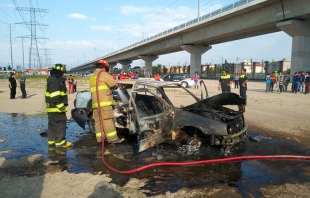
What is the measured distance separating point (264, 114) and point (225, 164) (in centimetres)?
598

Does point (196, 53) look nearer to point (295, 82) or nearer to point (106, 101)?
point (295, 82)

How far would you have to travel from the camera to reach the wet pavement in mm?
3697

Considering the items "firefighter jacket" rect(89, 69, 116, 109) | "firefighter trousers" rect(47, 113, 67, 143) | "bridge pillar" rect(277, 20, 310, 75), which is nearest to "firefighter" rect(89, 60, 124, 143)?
"firefighter jacket" rect(89, 69, 116, 109)

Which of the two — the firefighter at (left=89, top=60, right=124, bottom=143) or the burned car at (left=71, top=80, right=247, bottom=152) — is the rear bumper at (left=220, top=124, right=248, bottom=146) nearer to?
the burned car at (left=71, top=80, right=247, bottom=152)

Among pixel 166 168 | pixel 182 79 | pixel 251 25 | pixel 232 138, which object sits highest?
pixel 251 25

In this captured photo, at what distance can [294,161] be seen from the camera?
4566 mm

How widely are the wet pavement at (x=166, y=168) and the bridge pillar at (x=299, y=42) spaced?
18849mm

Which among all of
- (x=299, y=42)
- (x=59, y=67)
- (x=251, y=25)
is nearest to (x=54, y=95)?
(x=59, y=67)

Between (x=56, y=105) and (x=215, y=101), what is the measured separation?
11.1 ft

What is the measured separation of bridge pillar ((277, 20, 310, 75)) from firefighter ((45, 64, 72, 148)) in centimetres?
2108

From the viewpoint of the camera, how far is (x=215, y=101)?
17.8ft

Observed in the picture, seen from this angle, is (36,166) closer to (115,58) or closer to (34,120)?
(34,120)

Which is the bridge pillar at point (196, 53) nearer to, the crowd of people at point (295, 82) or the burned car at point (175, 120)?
the crowd of people at point (295, 82)

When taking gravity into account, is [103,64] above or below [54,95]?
above
